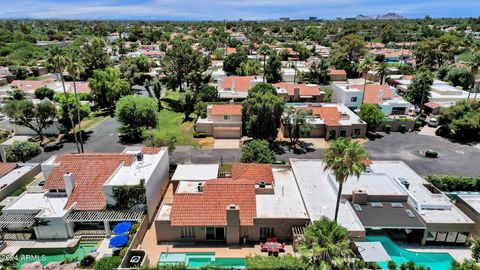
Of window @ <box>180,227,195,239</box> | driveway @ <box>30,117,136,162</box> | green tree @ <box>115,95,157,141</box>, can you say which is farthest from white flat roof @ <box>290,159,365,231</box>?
driveway @ <box>30,117,136,162</box>

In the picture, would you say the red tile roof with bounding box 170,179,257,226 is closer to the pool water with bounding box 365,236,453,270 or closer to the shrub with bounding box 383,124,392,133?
the pool water with bounding box 365,236,453,270

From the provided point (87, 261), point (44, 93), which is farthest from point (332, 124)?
point (44, 93)

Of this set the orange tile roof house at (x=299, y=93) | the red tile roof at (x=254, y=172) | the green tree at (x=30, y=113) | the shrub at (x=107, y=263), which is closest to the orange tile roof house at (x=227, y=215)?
the red tile roof at (x=254, y=172)

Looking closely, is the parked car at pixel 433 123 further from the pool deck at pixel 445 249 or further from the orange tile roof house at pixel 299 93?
the pool deck at pixel 445 249

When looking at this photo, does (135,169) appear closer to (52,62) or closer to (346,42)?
(52,62)

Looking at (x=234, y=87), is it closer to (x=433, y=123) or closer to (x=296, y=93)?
(x=296, y=93)

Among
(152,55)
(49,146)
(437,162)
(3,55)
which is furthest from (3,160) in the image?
(3,55)
